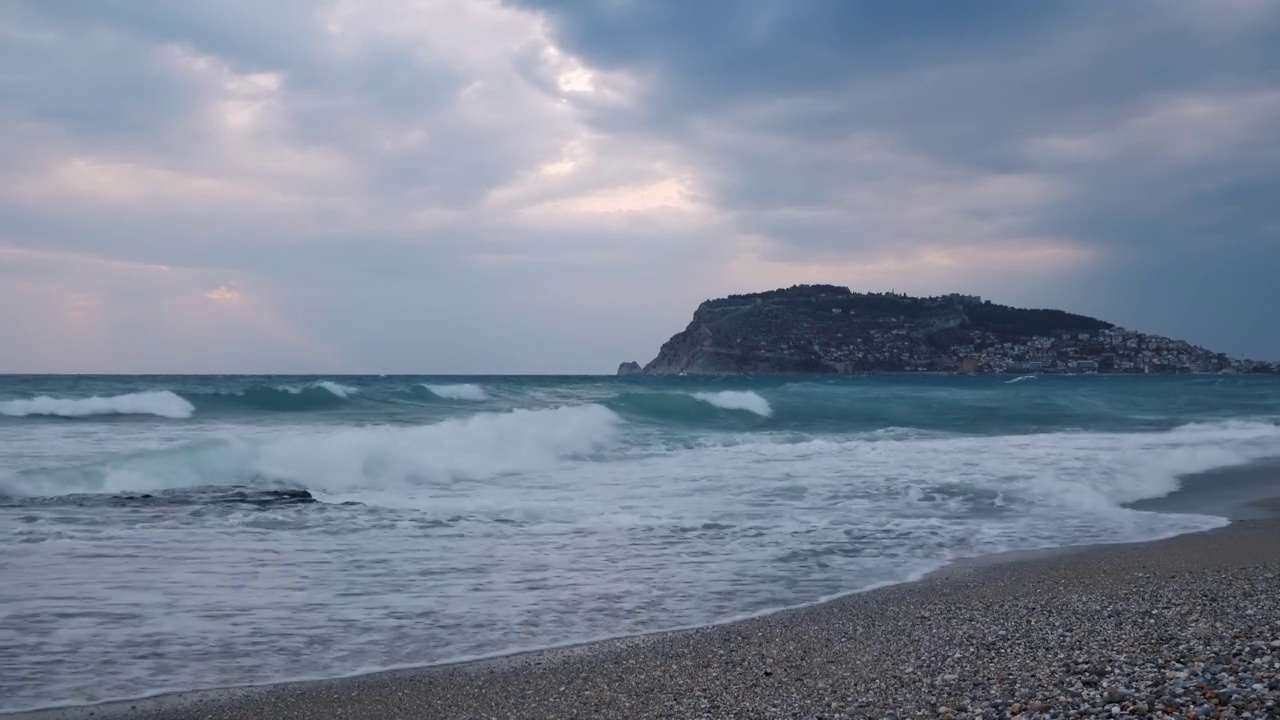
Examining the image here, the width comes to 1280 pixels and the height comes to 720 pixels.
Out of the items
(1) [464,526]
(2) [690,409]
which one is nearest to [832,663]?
(1) [464,526]

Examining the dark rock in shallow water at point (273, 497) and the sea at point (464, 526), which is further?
the dark rock in shallow water at point (273, 497)

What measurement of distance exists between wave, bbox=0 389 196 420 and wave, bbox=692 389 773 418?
1596cm

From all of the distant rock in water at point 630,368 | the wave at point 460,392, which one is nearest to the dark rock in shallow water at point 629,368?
the distant rock in water at point 630,368

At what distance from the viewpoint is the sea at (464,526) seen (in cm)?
609

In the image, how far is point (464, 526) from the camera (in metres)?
10.3

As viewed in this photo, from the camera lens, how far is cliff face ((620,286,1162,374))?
7269 centimetres

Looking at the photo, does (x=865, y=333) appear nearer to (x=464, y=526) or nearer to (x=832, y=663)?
(x=464, y=526)

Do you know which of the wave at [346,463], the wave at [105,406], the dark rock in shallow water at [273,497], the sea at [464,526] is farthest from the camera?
the wave at [105,406]

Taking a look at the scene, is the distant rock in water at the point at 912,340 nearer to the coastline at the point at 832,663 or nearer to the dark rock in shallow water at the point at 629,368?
the dark rock in shallow water at the point at 629,368

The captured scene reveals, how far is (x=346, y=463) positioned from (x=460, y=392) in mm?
21551

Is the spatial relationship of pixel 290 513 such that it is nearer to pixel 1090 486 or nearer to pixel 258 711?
pixel 258 711

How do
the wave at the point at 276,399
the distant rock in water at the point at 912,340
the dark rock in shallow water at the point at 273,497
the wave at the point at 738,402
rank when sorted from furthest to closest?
1. the distant rock in water at the point at 912,340
2. the wave at the point at 738,402
3. the wave at the point at 276,399
4. the dark rock in shallow water at the point at 273,497

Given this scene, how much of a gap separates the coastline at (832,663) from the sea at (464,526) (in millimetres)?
325

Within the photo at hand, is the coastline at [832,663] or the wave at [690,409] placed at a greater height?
the wave at [690,409]
